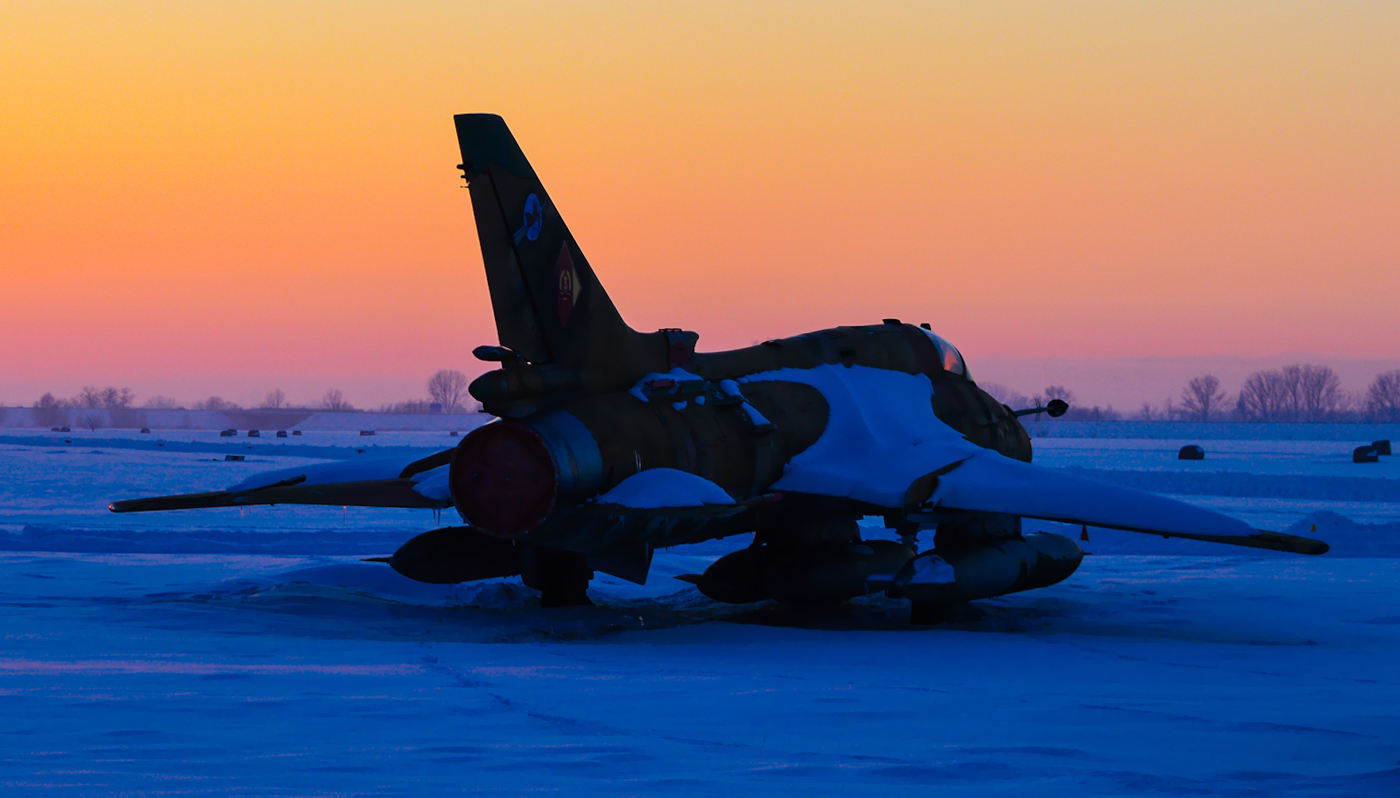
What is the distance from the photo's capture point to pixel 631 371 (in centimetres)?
1269

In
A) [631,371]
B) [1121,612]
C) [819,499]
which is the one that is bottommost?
[1121,612]

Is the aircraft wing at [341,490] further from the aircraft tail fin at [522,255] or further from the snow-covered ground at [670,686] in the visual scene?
the aircraft tail fin at [522,255]

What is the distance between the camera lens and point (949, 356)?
16422 millimetres

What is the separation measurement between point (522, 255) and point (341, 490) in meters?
3.85

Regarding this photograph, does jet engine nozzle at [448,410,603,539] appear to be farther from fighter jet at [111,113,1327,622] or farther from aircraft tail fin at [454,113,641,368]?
aircraft tail fin at [454,113,641,368]

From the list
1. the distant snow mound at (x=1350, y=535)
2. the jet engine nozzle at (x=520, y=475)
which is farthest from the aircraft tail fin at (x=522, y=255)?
the distant snow mound at (x=1350, y=535)

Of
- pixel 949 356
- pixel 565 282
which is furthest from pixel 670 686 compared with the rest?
pixel 949 356

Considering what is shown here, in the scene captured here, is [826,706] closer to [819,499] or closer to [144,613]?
[819,499]

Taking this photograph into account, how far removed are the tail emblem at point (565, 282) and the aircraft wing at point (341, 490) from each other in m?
2.31

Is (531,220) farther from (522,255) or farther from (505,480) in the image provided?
(505,480)

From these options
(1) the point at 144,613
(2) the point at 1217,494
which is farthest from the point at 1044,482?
(2) the point at 1217,494

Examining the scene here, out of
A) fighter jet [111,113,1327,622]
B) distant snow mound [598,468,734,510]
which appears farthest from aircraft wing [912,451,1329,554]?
distant snow mound [598,468,734,510]

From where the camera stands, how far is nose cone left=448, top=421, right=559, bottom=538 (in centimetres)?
1104

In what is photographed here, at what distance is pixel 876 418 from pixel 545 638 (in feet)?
15.7
